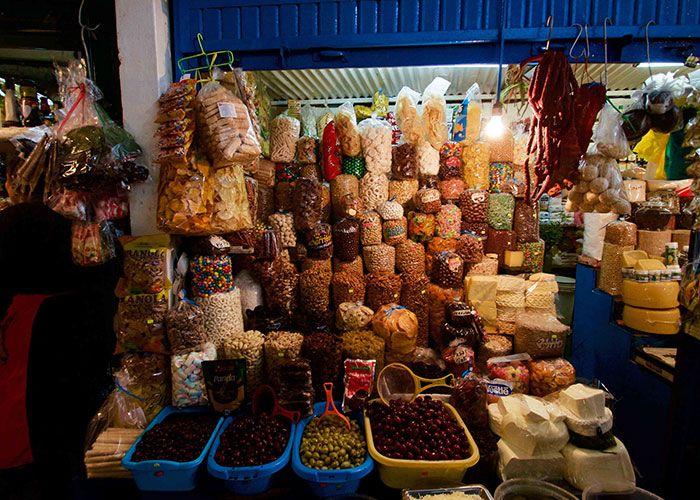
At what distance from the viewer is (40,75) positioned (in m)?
3.04

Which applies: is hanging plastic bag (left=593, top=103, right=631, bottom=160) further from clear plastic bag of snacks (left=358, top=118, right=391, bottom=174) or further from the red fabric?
the red fabric

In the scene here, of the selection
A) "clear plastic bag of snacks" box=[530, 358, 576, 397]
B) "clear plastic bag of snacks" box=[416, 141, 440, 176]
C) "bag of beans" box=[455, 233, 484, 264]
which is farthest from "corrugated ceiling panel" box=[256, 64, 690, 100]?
"clear plastic bag of snacks" box=[530, 358, 576, 397]

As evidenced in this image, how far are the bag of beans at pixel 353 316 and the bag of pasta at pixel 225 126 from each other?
4.00 ft

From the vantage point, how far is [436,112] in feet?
9.43

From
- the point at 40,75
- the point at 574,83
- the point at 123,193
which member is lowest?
the point at 123,193

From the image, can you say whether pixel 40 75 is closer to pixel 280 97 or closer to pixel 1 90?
pixel 1 90

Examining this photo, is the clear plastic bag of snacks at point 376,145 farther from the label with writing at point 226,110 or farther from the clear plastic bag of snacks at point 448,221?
the label with writing at point 226,110

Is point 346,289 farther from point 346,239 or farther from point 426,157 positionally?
point 426,157

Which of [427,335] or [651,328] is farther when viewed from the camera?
[427,335]

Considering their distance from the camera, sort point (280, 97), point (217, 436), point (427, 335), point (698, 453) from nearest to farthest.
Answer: point (698, 453) → point (217, 436) → point (427, 335) → point (280, 97)

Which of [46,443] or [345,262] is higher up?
[345,262]

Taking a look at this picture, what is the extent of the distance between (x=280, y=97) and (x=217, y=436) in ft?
9.15

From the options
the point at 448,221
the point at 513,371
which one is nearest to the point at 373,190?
the point at 448,221

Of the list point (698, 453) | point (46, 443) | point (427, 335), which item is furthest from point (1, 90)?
point (698, 453)
